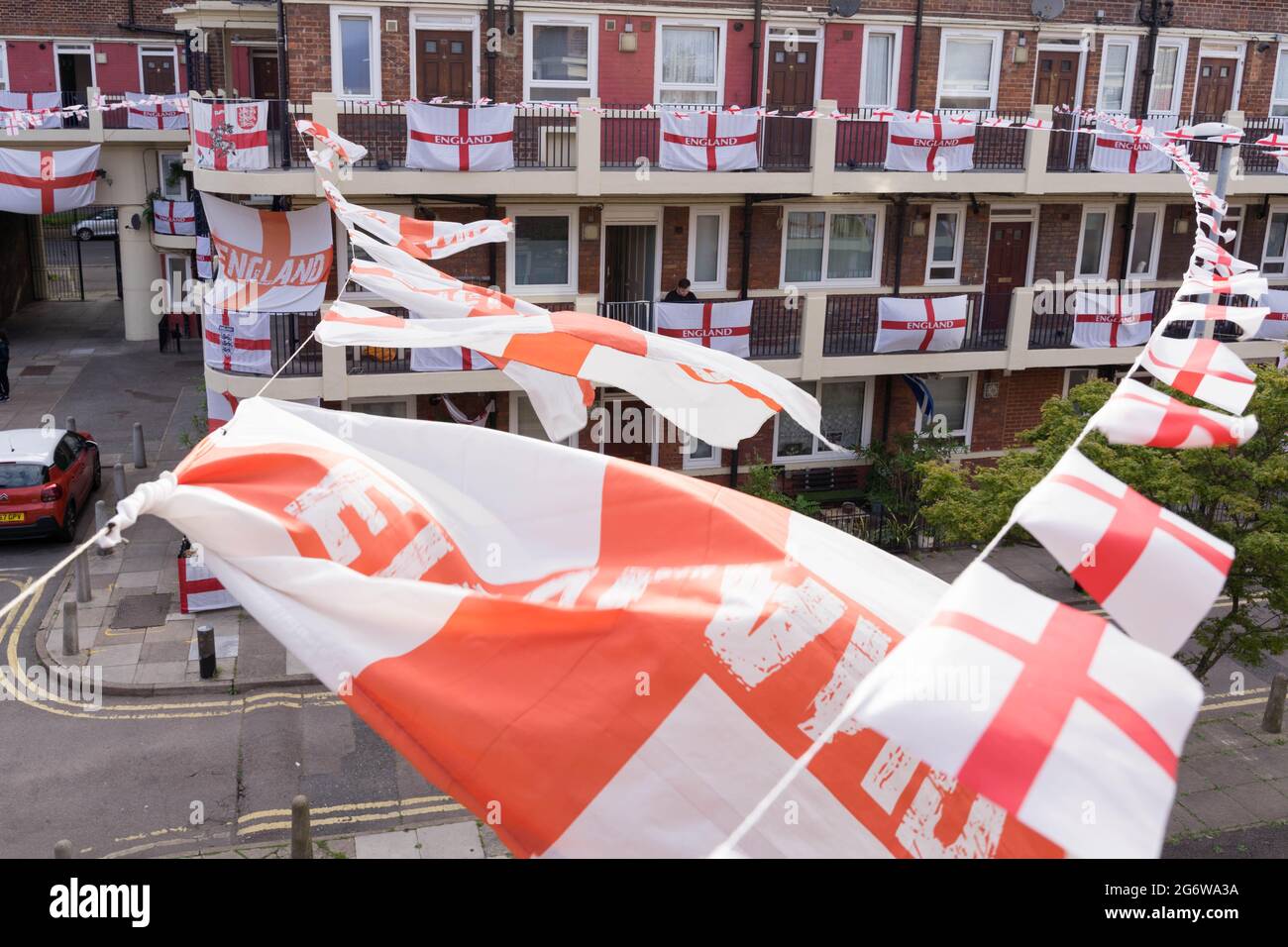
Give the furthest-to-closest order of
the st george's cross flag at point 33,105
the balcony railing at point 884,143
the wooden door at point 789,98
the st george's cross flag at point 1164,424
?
1. the st george's cross flag at point 33,105
2. the balcony railing at point 884,143
3. the wooden door at point 789,98
4. the st george's cross flag at point 1164,424

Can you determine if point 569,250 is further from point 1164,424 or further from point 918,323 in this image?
point 1164,424

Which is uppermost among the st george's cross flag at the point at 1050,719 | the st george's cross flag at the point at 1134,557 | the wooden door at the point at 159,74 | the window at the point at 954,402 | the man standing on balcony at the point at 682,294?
the wooden door at the point at 159,74

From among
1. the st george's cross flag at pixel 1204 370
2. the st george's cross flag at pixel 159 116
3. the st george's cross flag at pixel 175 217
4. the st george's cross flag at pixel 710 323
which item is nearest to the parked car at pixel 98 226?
the st george's cross flag at pixel 159 116

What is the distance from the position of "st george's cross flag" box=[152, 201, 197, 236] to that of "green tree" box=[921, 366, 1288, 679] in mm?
23817

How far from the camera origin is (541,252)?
2045 centimetres

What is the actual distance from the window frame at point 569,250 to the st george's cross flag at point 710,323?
2.08m

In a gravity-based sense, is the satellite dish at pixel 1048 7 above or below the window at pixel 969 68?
above

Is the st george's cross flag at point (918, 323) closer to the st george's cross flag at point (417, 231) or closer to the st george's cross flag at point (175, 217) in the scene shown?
the st george's cross flag at point (417, 231)

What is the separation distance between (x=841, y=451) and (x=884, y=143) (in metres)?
5.61

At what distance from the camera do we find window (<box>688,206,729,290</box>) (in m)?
21.1

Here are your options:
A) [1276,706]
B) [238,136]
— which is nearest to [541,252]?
[238,136]

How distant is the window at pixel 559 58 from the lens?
19.6 m

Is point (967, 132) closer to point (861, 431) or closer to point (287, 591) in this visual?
point (861, 431)

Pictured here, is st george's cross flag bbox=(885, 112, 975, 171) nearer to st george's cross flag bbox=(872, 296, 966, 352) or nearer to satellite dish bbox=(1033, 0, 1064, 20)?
st george's cross flag bbox=(872, 296, 966, 352)
